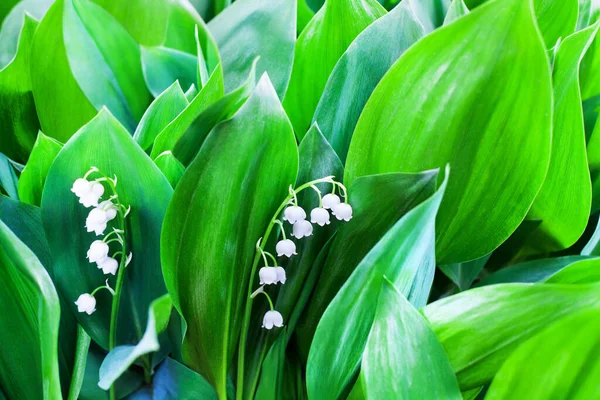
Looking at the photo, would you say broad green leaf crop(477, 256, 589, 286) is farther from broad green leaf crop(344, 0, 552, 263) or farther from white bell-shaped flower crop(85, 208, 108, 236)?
white bell-shaped flower crop(85, 208, 108, 236)

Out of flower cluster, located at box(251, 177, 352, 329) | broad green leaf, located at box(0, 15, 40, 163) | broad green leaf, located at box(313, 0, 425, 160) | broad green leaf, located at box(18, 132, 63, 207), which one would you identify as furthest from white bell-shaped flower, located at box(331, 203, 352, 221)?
broad green leaf, located at box(0, 15, 40, 163)

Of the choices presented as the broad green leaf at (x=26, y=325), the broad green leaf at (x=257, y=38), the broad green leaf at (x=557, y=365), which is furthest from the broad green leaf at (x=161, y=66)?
the broad green leaf at (x=557, y=365)

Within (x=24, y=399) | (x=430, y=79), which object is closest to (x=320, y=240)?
(x=430, y=79)

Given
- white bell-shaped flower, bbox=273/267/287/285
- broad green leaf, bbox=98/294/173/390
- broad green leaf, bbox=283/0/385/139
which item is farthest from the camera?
broad green leaf, bbox=283/0/385/139

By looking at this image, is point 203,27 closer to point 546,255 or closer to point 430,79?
point 430,79

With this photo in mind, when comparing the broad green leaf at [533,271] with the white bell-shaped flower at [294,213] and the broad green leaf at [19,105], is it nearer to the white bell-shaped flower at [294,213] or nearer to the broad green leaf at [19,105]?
the white bell-shaped flower at [294,213]

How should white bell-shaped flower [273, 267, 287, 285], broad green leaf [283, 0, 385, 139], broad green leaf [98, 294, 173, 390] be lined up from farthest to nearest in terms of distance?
broad green leaf [283, 0, 385, 139], white bell-shaped flower [273, 267, 287, 285], broad green leaf [98, 294, 173, 390]

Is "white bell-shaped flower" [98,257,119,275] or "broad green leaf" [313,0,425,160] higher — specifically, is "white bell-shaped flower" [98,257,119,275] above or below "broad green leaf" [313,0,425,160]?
below
